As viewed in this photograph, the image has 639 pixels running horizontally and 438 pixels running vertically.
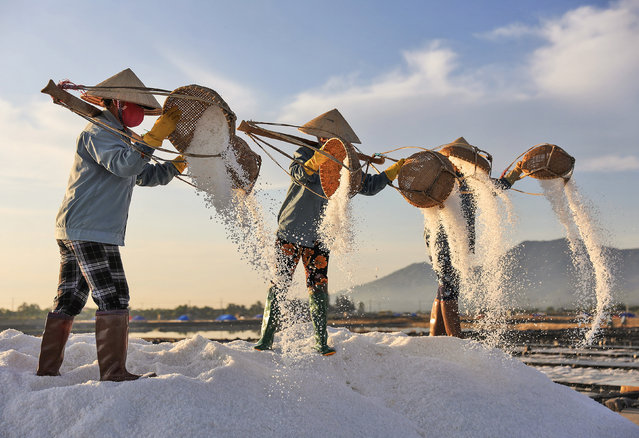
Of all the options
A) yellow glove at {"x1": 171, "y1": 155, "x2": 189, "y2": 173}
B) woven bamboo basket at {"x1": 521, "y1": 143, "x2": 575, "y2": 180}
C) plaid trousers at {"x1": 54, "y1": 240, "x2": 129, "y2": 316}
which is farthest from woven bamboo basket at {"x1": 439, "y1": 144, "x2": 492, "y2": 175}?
plaid trousers at {"x1": 54, "y1": 240, "x2": 129, "y2": 316}

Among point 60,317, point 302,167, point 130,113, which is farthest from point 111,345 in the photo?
point 302,167

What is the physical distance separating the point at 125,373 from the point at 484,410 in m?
2.14

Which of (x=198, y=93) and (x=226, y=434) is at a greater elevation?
(x=198, y=93)

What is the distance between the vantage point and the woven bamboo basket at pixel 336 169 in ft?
11.7

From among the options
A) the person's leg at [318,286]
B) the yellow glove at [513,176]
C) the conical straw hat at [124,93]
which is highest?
the conical straw hat at [124,93]

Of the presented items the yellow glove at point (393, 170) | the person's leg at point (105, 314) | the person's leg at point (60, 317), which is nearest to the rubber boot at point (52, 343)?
the person's leg at point (60, 317)

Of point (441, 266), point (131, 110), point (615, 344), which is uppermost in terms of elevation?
point (131, 110)

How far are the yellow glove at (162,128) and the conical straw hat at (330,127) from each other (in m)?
1.04

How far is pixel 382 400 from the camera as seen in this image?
3410 millimetres

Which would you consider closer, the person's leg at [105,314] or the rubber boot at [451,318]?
the person's leg at [105,314]

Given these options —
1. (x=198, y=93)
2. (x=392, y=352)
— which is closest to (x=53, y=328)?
(x=198, y=93)

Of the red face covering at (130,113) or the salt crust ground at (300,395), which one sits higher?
the red face covering at (130,113)

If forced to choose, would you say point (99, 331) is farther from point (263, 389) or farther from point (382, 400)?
point (382, 400)

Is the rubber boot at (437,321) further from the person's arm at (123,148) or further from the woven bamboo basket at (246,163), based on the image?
the person's arm at (123,148)
